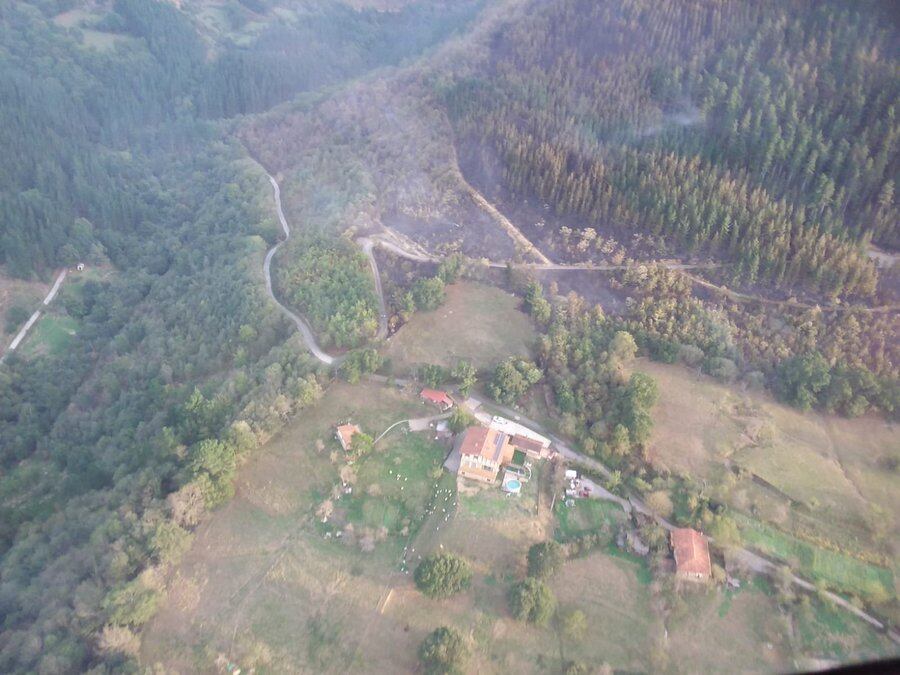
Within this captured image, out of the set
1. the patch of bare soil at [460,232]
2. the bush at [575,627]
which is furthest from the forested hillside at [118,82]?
the bush at [575,627]

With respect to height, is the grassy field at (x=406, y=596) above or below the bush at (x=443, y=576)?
below

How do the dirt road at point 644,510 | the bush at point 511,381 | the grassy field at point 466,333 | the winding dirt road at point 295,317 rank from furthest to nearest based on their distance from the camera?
the winding dirt road at point 295,317, the grassy field at point 466,333, the bush at point 511,381, the dirt road at point 644,510

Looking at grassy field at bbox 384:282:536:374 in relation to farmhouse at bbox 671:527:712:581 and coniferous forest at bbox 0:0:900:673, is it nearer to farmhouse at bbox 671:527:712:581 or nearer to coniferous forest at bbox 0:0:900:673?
coniferous forest at bbox 0:0:900:673

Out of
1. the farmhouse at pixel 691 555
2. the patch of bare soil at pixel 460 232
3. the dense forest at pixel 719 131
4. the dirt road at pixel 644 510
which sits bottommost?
the dirt road at pixel 644 510

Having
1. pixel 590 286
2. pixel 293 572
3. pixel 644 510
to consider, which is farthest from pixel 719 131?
pixel 293 572

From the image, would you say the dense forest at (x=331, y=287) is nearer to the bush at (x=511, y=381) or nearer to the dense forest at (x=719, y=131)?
the bush at (x=511, y=381)

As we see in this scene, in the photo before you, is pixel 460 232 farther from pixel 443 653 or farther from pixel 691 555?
pixel 443 653
